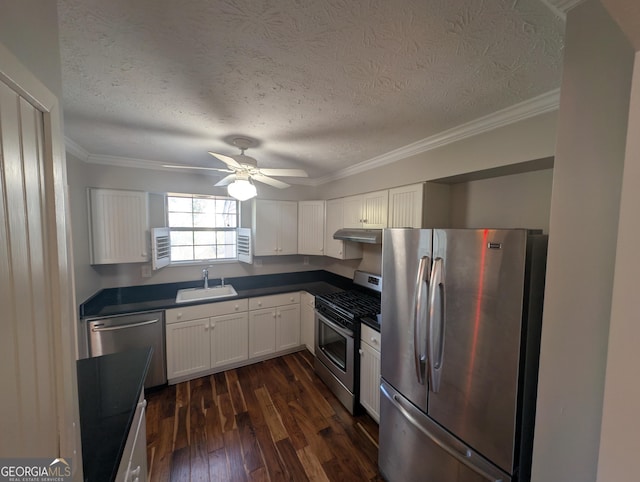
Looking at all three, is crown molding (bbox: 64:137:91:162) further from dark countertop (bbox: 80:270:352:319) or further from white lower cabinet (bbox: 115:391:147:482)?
white lower cabinet (bbox: 115:391:147:482)

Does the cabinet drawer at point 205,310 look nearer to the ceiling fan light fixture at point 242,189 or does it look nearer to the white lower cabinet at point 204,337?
the white lower cabinet at point 204,337

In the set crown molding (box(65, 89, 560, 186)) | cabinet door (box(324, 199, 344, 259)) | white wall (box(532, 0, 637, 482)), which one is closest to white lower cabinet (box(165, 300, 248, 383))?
cabinet door (box(324, 199, 344, 259))

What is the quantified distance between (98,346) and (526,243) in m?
3.37

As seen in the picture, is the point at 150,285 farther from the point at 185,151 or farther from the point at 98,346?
→ the point at 185,151

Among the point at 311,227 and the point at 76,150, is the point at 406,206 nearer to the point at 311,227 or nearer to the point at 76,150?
the point at 311,227

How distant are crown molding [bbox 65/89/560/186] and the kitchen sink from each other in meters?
1.52

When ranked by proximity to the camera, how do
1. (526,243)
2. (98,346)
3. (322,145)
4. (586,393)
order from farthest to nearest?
(98,346) → (322,145) → (526,243) → (586,393)

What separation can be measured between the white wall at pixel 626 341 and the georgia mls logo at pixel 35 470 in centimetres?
125

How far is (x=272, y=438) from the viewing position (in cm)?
197

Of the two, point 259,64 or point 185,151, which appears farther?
point 185,151

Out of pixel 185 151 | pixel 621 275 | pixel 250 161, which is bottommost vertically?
pixel 621 275

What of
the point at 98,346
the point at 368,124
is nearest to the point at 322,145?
the point at 368,124

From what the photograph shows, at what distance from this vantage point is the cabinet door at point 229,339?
2775 millimetres

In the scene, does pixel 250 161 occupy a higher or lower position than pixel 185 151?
lower
